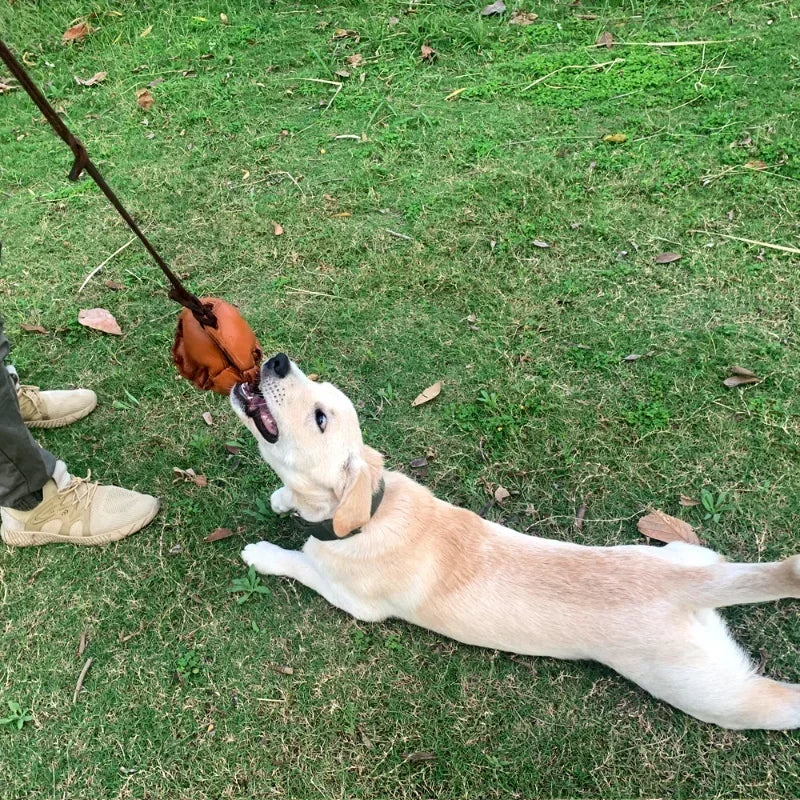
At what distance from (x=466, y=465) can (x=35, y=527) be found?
233cm

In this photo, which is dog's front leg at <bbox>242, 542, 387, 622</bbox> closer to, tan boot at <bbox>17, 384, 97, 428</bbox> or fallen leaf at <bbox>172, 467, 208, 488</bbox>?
fallen leaf at <bbox>172, 467, 208, 488</bbox>

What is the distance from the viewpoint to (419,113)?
210 inches

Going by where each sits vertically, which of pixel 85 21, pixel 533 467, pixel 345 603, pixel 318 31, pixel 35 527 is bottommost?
pixel 533 467

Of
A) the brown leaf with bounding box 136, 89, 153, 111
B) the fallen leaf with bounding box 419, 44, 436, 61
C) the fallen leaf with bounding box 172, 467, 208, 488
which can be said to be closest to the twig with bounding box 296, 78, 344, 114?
the fallen leaf with bounding box 419, 44, 436, 61

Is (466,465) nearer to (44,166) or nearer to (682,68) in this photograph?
(682,68)

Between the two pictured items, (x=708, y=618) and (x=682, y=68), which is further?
(x=682, y=68)

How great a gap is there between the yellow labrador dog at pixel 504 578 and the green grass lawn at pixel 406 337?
0.30m

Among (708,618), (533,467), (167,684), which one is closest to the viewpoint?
(708,618)

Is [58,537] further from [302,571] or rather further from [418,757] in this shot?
[418,757]

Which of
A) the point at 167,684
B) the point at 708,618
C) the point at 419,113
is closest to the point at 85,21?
the point at 419,113

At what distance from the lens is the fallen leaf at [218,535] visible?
3332 mm

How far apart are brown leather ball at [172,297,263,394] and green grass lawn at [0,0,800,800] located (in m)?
0.99

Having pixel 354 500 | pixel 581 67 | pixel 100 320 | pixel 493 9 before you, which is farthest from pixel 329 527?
pixel 493 9

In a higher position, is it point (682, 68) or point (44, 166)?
point (44, 166)
